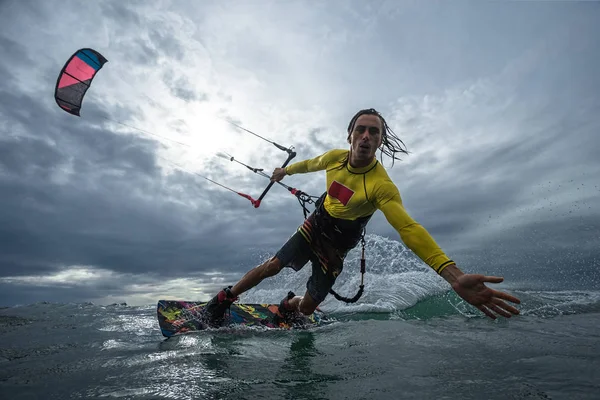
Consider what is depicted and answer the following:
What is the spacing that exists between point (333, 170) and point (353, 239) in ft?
3.59

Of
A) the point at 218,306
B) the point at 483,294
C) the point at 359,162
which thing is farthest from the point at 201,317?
the point at 483,294

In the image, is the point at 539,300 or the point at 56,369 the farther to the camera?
the point at 539,300

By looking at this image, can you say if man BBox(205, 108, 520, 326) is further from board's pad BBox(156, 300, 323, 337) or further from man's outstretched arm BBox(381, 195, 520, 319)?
board's pad BBox(156, 300, 323, 337)

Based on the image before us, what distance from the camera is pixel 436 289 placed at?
1101cm

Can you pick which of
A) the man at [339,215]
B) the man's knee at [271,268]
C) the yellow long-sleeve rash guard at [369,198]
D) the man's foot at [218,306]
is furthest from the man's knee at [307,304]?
the yellow long-sleeve rash guard at [369,198]

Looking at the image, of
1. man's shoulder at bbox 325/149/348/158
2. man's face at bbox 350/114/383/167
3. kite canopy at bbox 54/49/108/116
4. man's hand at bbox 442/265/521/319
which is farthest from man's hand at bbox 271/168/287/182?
kite canopy at bbox 54/49/108/116

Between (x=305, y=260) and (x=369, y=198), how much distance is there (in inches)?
67.3

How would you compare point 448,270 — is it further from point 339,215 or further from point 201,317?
point 201,317

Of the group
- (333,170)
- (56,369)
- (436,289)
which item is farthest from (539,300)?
(56,369)

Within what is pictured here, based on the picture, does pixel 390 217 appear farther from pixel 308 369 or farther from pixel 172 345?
pixel 172 345

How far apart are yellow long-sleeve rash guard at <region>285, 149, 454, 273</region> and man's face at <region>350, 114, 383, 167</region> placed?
0.13 meters

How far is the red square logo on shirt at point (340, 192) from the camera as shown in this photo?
456 cm

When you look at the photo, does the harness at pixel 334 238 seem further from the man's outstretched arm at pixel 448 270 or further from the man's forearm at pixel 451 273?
the man's forearm at pixel 451 273

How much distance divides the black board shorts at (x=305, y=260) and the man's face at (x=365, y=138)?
1.63 metres
